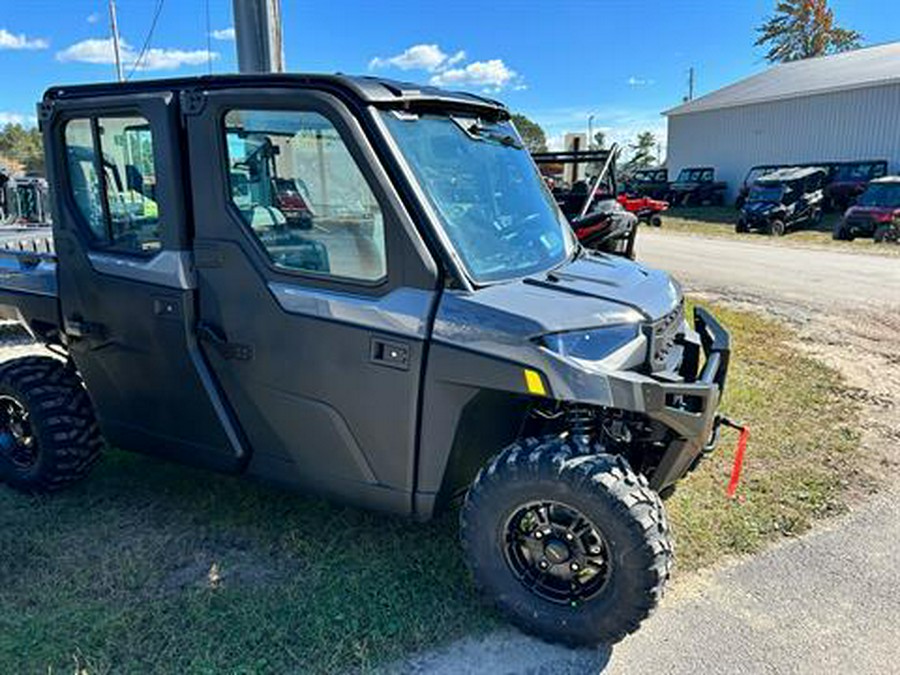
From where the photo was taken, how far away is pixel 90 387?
3.79 metres

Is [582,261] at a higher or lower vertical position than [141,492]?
higher

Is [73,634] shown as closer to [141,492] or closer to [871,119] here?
[141,492]

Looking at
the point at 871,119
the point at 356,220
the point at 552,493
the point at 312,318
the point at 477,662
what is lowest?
the point at 477,662

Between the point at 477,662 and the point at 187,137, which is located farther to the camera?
the point at 187,137

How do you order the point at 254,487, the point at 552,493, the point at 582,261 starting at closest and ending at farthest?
1. the point at 552,493
2. the point at 582,261
3. the point at 254,487

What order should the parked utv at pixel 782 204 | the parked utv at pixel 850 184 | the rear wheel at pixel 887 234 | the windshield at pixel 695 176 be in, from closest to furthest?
the rear wheel at pixel 887 234, the parked utv at pixel 782 204, the parked utv at pixel 850 184, the windshield at pixel 695 176

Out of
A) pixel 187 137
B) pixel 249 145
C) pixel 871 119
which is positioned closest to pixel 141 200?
pixel 187 137

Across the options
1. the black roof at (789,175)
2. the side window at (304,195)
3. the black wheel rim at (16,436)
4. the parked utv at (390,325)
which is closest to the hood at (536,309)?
the parked utv at (390,325)

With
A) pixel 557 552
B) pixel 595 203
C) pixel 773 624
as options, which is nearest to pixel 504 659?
pixel 557 552

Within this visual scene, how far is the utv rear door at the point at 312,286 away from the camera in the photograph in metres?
2.84

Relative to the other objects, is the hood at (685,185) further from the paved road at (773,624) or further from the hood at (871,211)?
the paved road at (773,624)

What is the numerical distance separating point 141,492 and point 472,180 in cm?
259

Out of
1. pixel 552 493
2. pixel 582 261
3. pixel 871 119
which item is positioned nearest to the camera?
pixel 552 493

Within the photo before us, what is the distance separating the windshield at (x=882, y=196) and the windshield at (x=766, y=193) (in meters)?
2.65
